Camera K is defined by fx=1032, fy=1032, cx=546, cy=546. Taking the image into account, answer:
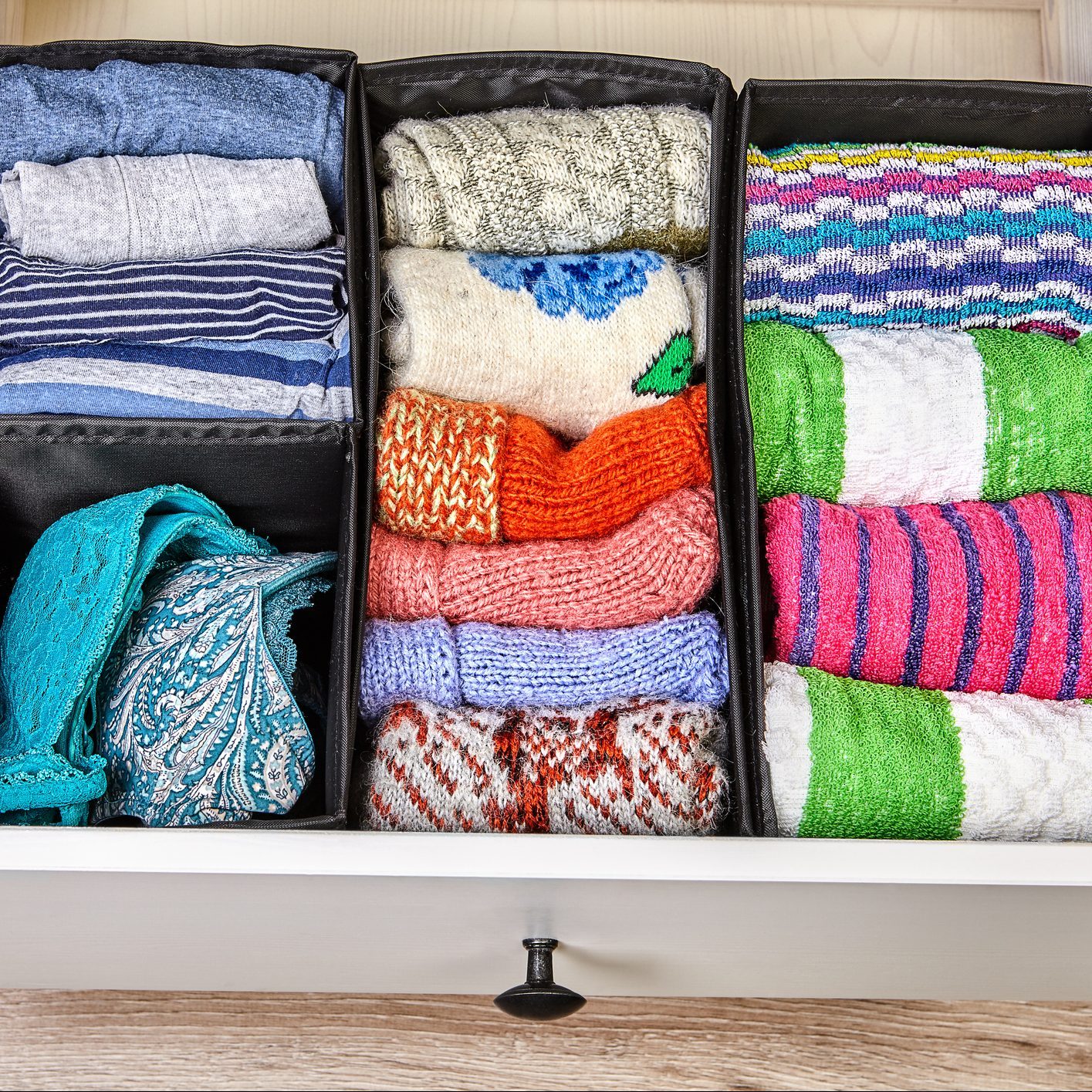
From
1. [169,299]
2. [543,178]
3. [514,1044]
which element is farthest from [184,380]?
[514,1044]

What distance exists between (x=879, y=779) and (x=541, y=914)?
8.8 inches

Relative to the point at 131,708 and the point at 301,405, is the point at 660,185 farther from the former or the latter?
the point at 131,708

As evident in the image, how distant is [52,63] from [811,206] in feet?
1.77

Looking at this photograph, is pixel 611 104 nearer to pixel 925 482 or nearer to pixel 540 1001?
pixel 925 482

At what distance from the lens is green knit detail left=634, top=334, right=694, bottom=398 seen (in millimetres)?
711

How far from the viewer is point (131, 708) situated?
66 cm

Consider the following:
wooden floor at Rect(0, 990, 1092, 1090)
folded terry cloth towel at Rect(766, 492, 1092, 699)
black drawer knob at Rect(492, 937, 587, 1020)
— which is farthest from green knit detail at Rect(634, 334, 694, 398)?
wooden floor at Rect(0, 990, 1092, 1090)

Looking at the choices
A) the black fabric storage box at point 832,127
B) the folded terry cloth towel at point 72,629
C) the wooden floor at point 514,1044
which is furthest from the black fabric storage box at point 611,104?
the wooden floor at point 514,1044

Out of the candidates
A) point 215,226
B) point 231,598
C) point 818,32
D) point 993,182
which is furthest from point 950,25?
point 231,598

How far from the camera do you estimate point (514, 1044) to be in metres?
0.97

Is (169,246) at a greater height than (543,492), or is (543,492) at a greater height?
(169,246)

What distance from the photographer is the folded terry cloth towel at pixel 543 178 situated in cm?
71

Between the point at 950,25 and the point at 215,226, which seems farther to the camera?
the point at 950,25

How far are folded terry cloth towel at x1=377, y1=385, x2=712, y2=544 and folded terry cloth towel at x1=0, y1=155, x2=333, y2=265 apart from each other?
0.52ft
